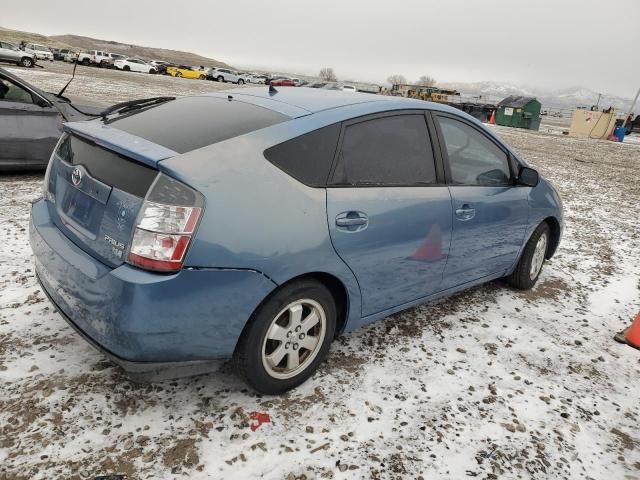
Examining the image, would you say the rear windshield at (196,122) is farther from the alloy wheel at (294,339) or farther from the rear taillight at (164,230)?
the alloy wheel at (294,339)

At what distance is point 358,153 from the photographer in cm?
276

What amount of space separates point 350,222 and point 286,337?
0.72m

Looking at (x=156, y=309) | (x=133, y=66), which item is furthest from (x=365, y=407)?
(x=133, y=66)

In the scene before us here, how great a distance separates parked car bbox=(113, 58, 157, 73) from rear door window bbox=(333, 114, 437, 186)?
54.9 m

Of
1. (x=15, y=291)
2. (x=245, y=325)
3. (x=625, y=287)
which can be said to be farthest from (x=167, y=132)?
(x=625, y=287)

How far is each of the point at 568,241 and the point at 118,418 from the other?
5680mm

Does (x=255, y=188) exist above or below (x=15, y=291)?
above

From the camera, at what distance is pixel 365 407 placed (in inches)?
103

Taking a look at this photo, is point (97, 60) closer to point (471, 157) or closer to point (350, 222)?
point (471, 157)

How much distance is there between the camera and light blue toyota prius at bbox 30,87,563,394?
210 cm

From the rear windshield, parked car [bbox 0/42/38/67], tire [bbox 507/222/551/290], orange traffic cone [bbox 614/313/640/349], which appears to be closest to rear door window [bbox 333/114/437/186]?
the rear windshield

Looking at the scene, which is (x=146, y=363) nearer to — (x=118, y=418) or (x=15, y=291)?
(x=118, y=418)

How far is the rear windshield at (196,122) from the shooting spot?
94.8 inches

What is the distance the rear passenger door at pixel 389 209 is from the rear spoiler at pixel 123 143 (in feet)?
2.92
